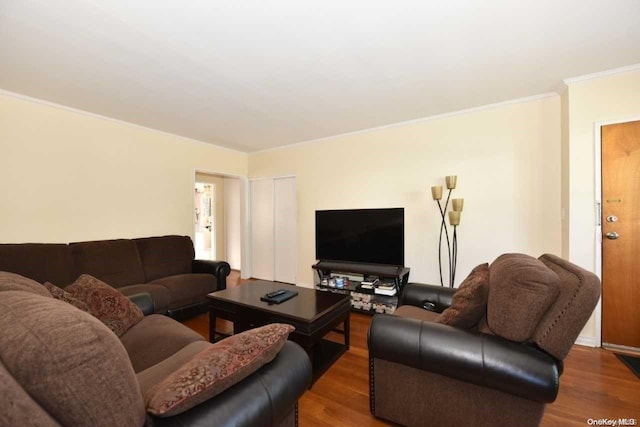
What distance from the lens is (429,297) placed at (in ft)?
7.27

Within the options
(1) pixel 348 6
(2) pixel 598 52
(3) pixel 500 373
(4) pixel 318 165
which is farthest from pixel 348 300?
(2) pixel 598 52

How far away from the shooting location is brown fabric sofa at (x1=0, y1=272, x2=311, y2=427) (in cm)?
57

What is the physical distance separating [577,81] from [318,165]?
118 inches

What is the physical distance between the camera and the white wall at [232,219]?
18.6ft

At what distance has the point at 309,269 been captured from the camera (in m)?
4.29

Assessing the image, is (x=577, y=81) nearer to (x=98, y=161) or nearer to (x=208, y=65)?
(x=208, y=65)

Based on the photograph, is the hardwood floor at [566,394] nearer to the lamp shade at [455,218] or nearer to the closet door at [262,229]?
the lamp shade at [455,218]

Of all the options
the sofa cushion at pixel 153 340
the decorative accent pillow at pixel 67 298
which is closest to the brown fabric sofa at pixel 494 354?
the sofa cushion at pixel 153 340

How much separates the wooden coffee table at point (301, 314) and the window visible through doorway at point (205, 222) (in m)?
3.63

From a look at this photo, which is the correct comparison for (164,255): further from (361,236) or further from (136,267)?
(361,236)

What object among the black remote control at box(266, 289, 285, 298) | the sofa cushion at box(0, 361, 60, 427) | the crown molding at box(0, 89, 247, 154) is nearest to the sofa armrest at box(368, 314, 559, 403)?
the black remote control at box(266, 289, 285, 298)

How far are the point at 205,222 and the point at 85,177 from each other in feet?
9.82

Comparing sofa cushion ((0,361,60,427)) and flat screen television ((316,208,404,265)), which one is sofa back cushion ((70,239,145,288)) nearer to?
flat screen television ((316,208,404,265))

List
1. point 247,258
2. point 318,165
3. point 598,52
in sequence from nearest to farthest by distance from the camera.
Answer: point 598,52, point 318,165, point 247,258
